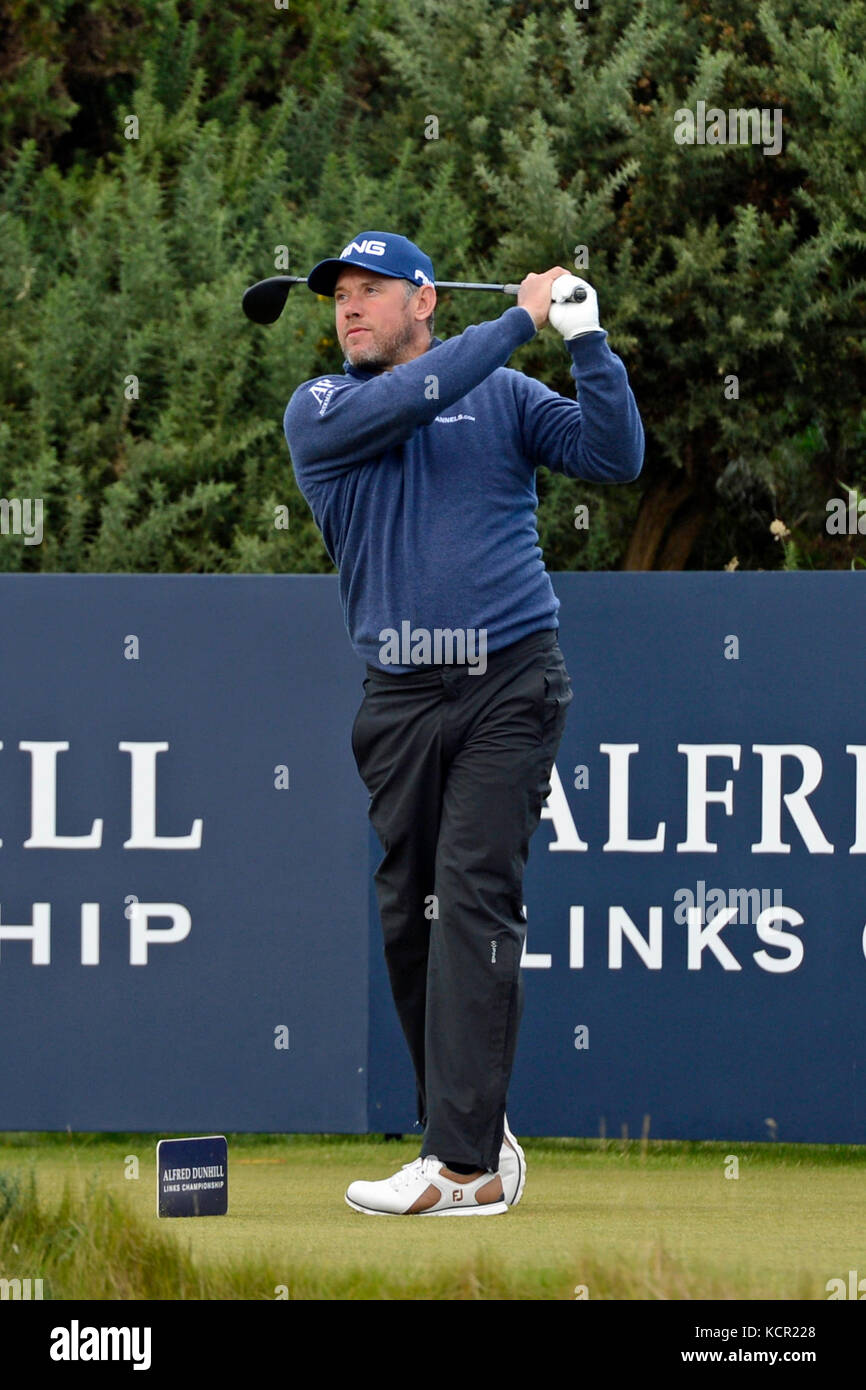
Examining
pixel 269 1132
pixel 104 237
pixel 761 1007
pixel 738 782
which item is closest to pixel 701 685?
pixel 738 782

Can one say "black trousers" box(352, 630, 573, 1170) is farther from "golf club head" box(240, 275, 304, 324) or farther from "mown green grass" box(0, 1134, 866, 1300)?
"golf club head" box(240, 275, 304, 324)

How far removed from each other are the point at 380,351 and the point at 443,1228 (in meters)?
1.59

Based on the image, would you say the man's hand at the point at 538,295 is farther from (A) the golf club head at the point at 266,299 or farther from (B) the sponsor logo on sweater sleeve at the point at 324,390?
(A) the golf club head at the point at 266,299

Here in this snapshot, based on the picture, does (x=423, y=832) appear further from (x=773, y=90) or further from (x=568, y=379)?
(x=773, y=90)

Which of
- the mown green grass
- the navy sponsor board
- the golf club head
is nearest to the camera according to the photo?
the mown green grass

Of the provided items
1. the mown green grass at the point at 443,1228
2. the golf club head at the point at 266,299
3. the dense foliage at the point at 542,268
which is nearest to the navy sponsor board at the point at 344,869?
the mown green grass at the point at 443,1228

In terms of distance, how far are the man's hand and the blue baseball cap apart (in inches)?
8.6

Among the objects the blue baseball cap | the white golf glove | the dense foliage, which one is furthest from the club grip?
the dense foliage

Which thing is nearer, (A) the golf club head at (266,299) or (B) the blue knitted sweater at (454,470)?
(B) the blue knitted sweater at (454,470)

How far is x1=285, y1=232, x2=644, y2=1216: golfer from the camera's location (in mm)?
3508

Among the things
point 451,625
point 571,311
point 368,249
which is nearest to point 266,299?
point 368,249

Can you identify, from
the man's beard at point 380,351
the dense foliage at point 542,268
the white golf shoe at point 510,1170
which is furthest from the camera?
the dense foliage at point 542,268

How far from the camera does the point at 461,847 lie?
352cm

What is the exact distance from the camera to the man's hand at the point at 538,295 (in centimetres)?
356
